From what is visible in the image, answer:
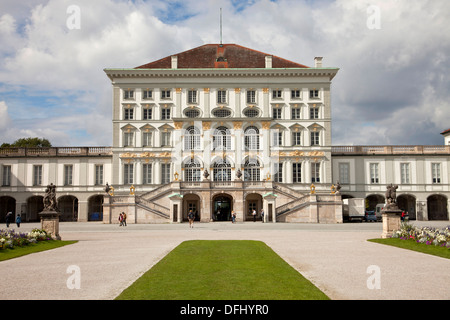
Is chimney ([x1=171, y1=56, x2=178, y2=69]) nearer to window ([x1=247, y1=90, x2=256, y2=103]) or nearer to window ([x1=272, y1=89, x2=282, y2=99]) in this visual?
window ([x1=247, y1=90, x2=256, y2=103])

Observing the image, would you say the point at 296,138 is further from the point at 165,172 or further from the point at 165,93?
the point at 165,93

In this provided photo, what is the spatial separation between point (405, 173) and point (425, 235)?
38.0 metres

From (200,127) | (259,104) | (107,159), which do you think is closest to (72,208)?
(107,159)

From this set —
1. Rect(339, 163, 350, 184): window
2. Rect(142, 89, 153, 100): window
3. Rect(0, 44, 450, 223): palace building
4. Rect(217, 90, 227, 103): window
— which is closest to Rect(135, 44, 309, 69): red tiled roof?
Rect(0, 44, 450, 223): palace building

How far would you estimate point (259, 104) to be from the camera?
55.1m

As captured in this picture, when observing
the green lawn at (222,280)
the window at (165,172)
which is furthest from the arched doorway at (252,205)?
the green lawn at (222,280)

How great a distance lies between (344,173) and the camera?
56.8 metres

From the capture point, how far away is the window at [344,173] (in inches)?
2234

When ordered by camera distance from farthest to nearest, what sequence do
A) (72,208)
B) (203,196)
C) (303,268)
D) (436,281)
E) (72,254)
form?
(72,208) < (203,196) < (72,254) < (303,268) < (436,281)

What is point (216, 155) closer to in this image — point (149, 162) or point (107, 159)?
point (149, 162)

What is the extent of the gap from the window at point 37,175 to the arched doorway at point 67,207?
12.0ft

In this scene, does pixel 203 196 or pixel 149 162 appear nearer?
pixel 203 196

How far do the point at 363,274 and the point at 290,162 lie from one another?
138ft
